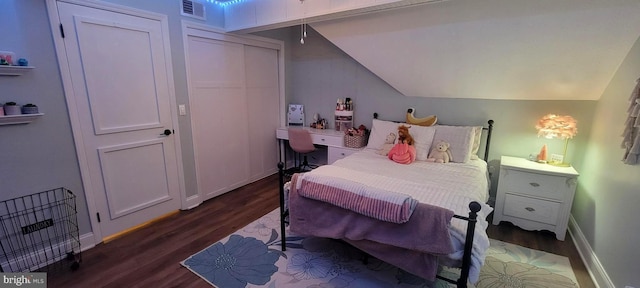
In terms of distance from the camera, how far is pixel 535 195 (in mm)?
2516

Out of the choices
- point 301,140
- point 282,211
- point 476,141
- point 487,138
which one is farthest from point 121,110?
point 487,138

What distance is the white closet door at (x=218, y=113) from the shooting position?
3066mm

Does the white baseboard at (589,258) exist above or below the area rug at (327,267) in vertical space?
above

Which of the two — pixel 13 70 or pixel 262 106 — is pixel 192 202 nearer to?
pixel 262 106

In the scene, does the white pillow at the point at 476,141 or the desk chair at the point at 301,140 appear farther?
the desk chair at the point at 301,140

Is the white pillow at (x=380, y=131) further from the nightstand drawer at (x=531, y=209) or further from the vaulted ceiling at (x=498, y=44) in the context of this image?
the nightstand drawer at (x=531, y=209)

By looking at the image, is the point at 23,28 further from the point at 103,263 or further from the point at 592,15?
the point at 592,15

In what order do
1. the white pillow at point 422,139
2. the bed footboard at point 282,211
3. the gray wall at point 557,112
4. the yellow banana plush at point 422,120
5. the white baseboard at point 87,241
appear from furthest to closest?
the yellow banana plush at point 422,120
the white pillow at point 422,139
the white baseboard at point 87,241
the bed footboard at point 282,211
the gray wall at point 557,112

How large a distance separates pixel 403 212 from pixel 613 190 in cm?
169

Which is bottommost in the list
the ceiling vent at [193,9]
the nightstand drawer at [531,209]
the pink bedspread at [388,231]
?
the nightstand drawer at [531,209]

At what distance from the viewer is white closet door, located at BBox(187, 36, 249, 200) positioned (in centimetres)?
307

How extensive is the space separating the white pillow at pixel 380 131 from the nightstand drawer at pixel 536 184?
1212mm

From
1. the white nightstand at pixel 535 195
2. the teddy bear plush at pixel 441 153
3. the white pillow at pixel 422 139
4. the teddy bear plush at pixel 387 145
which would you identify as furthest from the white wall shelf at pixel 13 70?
the white nightstand at pixel 535 195

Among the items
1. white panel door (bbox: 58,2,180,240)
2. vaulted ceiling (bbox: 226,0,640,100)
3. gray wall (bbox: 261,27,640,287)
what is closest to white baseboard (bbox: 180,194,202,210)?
white panel door (bbox: 58,2,180,240)
